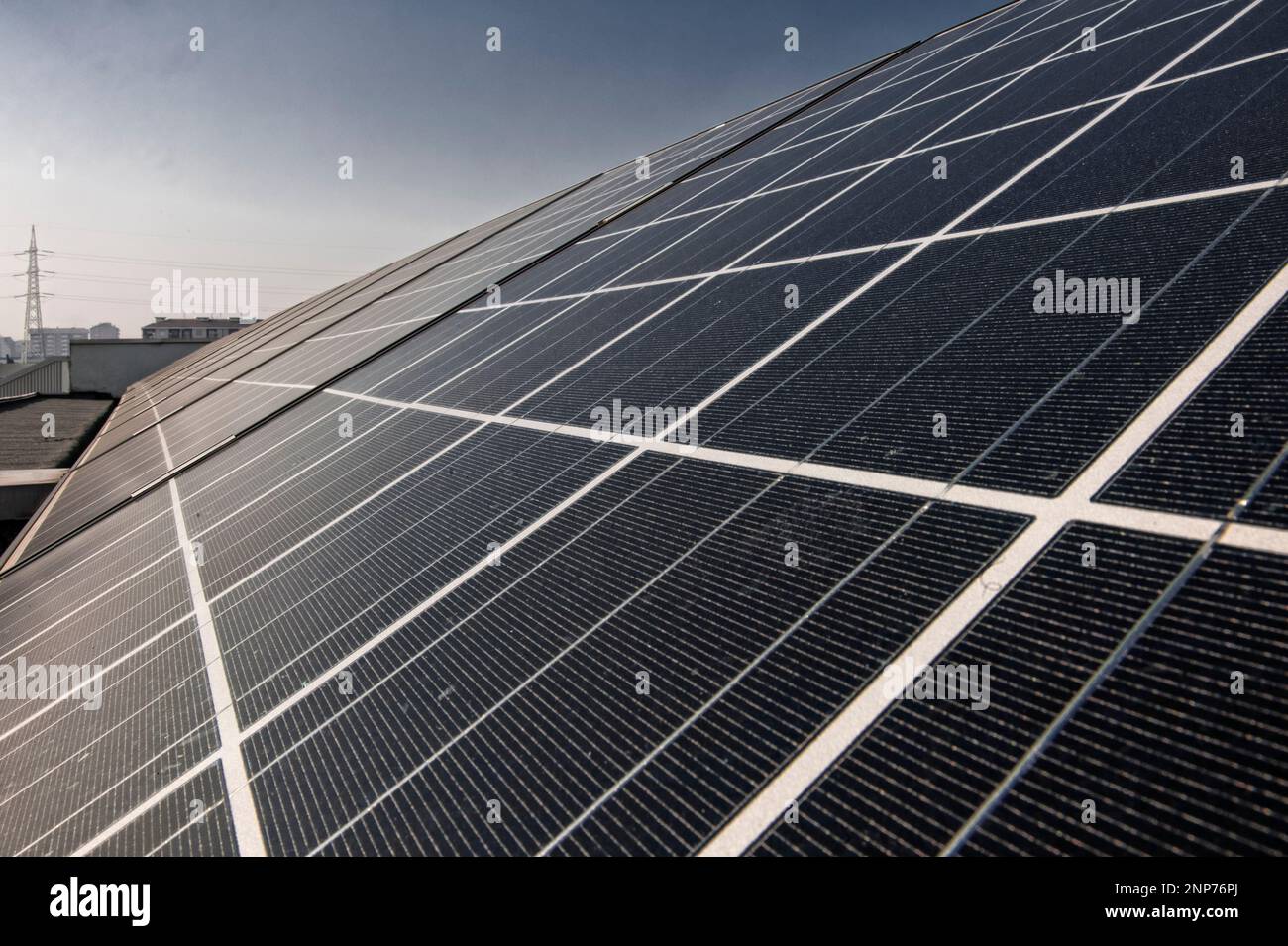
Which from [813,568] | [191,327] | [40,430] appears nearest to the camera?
[813,568]

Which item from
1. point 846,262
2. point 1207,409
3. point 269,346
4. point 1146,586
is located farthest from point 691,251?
point 269,346

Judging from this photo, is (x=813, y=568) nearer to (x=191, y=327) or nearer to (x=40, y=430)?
(x=40, y=430)

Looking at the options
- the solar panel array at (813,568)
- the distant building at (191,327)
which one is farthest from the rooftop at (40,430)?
the distant building at (191,327)

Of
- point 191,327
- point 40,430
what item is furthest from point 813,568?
point 191,327

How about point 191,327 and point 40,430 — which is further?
point 191,327

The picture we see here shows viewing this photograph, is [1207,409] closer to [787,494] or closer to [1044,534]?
[1044,534]

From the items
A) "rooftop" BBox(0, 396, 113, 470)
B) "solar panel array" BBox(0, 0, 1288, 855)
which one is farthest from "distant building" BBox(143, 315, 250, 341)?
"solar panel array" BBox(0, 0, 1288, 855)

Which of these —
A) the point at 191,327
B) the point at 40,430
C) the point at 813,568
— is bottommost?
the point at 40,430
